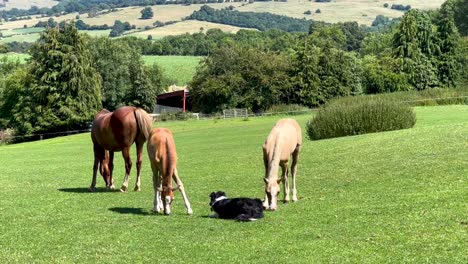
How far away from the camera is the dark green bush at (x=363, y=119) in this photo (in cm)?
2930

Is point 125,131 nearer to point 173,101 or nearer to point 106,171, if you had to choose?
point 106,171

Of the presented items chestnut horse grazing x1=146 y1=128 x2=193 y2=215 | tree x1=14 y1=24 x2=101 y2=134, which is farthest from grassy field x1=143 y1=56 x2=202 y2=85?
chestnut horse grazing x1=146 y1=128 x2=193 y2=215

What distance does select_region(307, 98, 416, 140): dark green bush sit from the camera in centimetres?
2930

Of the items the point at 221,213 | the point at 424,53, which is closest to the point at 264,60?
the point at 424,53

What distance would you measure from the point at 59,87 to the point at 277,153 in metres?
66.5

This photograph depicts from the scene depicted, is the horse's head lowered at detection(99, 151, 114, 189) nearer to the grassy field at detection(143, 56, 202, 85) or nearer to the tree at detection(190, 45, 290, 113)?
the tree at detection(190, 45, 290, 113)

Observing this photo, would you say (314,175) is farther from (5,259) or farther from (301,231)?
(5,259)

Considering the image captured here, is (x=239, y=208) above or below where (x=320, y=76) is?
above

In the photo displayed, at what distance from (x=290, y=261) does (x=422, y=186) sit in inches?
226

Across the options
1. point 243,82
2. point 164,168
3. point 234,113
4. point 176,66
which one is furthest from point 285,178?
point 176,66

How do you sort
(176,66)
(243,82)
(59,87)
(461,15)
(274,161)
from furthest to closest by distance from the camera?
1. (176,66)
2. (461,15)
3. (243,82)
4. (59,87)
5. (274,161)

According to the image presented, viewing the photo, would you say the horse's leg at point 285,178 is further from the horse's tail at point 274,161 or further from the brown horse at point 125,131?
the brown horse at point 125,131

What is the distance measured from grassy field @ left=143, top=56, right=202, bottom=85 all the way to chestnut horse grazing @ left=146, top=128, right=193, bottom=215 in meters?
111

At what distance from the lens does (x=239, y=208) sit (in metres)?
11.6
